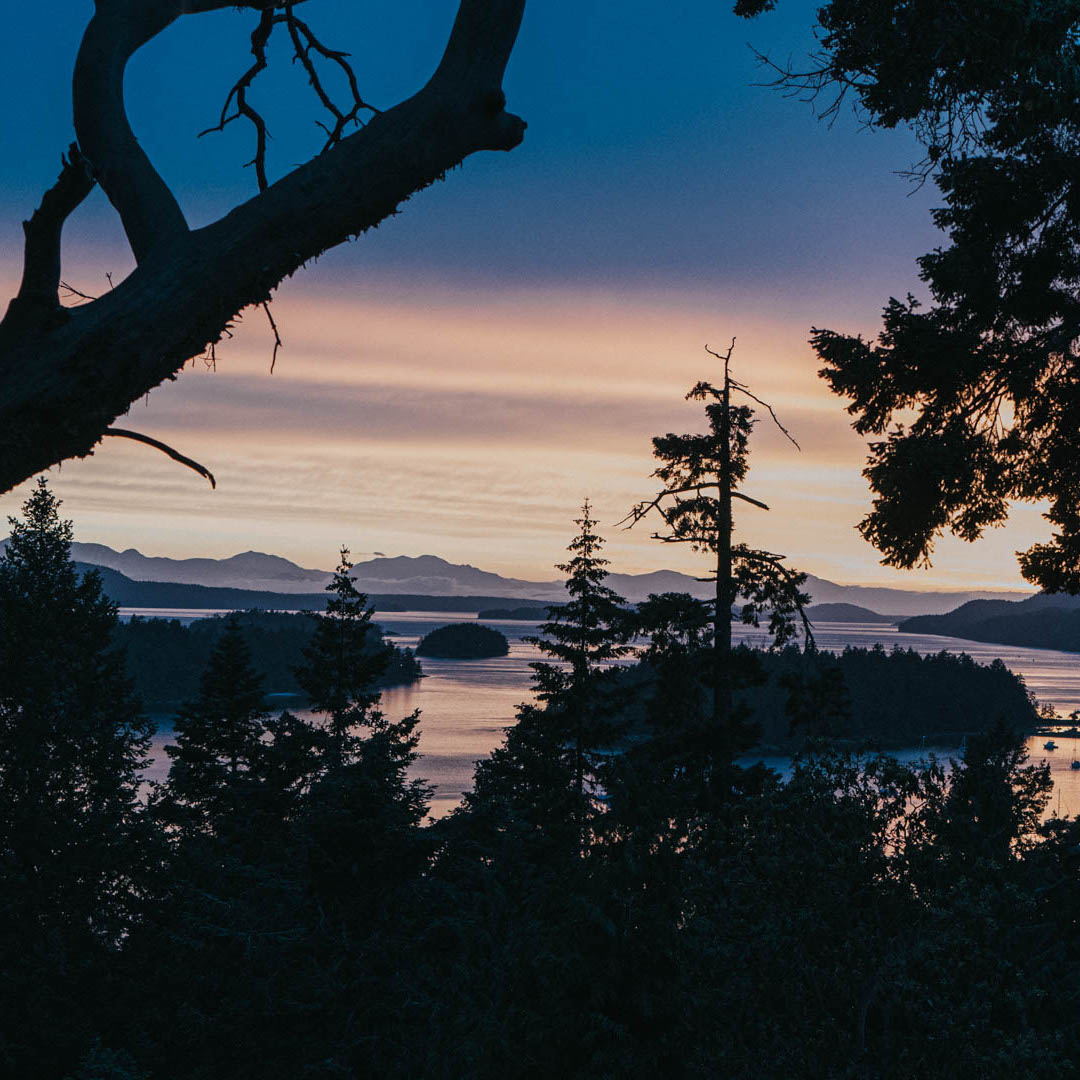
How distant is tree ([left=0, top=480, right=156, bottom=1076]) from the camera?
51.5ft

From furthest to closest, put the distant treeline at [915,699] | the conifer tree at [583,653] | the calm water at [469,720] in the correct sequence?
the distant treeline at [915,699], the calm water at [469,720], the conifer tree at [583,653]

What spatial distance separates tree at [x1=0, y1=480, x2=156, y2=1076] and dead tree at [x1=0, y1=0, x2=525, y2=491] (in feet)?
50.3

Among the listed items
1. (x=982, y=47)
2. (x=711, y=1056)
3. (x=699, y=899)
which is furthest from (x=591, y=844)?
(x=982, y=47)

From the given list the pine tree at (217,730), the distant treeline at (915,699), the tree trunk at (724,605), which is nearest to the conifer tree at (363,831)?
the tree trunk at (724,605)

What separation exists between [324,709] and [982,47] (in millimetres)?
29101

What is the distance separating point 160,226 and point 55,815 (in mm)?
18376

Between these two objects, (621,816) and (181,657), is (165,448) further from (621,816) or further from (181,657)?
(181,657)

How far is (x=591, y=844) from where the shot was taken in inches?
597

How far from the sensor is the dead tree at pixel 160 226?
2838 mm

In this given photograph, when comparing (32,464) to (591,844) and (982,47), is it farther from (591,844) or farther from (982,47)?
(591,844)

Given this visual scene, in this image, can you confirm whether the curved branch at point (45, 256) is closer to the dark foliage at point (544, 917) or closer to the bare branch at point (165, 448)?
the bare branch at point (165, 448)

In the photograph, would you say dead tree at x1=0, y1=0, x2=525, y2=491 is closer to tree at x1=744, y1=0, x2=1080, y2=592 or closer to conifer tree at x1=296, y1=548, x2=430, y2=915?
tree at x1=744, y1=0, x2=1080, y2=592

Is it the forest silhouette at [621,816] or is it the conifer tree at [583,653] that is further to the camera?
the conifer tree at [583,653]

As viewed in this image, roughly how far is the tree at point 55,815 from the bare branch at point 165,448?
49.1ft
